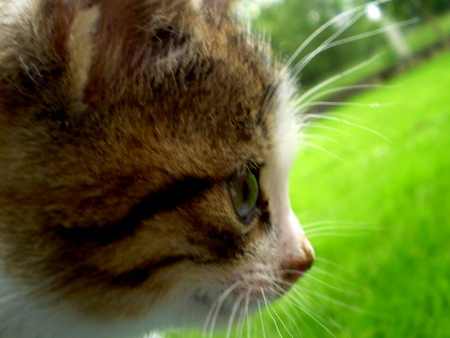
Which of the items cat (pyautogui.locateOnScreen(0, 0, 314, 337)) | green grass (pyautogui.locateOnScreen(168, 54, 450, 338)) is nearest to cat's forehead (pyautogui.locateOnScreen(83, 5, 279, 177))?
cat (pyautogui.locateOnScreen(0, 0, 314, 337))

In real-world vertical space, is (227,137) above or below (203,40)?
below

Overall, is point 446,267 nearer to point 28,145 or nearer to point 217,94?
point 217,94

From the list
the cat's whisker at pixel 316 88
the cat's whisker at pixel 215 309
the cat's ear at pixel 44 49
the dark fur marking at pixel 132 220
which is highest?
the cat's whisker at pixel 316 88

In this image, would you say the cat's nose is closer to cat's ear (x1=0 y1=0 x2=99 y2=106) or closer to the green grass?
the green grass

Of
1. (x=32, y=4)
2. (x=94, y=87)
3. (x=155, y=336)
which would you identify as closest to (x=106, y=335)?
(x=155, y=336)

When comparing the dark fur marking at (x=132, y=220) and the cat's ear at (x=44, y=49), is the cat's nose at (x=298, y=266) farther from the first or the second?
the cat's ear at (x=44, y=49)

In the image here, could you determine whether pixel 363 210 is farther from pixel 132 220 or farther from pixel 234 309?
pixel 132 220

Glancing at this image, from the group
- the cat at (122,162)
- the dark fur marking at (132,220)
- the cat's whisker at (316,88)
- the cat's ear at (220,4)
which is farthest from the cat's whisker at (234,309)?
the cat's ear at (220,4)
